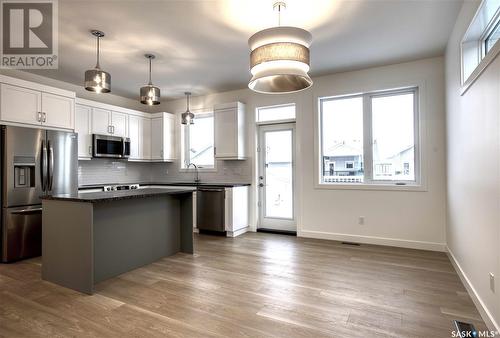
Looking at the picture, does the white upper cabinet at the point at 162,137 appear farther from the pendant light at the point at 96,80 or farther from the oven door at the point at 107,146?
the pendant light at the point at 96,80

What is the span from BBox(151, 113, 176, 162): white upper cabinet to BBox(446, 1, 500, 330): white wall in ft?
16.8

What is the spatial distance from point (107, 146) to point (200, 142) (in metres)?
1.86

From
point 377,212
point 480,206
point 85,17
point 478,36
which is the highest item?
point 85,17

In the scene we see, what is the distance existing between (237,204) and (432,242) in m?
3.11

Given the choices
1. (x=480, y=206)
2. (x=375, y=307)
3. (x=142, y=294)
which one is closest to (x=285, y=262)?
(x=375, y=307)

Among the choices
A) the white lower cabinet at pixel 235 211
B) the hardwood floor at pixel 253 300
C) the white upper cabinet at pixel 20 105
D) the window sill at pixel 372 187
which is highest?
the white upper cabinet at pixel 20 105

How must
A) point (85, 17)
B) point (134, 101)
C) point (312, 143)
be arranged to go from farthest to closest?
1. point (134, 101)
2. point (312, 143)
3. point (85, 17)

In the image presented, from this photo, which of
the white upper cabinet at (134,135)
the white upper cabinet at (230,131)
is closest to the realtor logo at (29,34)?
the white upper cabinet at (134,135)

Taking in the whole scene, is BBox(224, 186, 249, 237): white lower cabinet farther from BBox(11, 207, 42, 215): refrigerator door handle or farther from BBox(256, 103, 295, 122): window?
BBox(11, 207, 42, 215): refrigerator door handle

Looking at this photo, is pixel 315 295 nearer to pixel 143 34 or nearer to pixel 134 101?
pixel 143 34

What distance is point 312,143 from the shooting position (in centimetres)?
496

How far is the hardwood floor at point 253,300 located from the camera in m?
2.13

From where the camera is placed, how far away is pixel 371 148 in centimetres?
459

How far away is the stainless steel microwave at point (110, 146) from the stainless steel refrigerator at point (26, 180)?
0.90m
